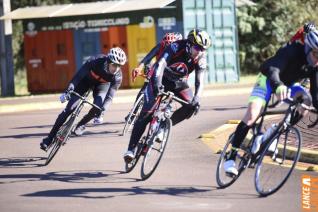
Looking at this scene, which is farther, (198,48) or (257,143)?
(198,48)

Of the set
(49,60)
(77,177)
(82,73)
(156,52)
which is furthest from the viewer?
(49,60)

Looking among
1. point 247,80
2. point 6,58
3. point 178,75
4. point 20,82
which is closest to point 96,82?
point 178,75

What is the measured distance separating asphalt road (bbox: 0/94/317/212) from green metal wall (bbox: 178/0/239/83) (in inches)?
553

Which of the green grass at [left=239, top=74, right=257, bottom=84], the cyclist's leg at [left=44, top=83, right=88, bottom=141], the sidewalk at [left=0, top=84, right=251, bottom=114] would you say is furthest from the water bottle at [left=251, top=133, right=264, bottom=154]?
the green grass at [left=239, top=74, right=257, bottom=84]

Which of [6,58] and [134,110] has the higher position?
[6,58]

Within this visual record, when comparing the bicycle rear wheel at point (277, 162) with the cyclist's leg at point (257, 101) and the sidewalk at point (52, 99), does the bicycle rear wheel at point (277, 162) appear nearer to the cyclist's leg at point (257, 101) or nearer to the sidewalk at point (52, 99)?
the cyclist's leg at point (257, 101)

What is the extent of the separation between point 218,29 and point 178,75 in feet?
63.2

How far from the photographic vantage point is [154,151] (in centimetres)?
968

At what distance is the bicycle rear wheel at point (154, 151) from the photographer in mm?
9711

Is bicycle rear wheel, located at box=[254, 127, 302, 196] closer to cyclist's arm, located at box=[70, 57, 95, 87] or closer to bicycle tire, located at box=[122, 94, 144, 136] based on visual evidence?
cyclist's arm, located at box=[70, 57, 95, 87]

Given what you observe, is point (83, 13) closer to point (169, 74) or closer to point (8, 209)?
point (169, 74)

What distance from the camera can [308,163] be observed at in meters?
10.9

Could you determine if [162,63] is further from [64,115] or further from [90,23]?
[90,23]

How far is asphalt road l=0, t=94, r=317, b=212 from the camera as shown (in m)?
8.33
